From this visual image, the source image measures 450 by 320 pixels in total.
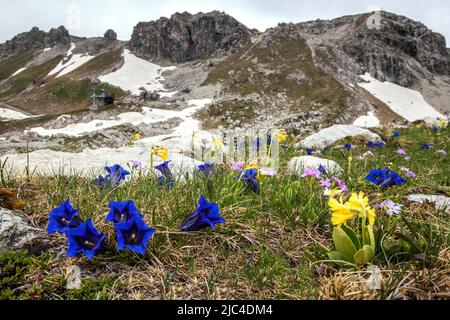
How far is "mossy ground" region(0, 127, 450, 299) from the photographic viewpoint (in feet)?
7.23

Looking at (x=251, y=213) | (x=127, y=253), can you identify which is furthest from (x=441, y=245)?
(x=127, y=253)

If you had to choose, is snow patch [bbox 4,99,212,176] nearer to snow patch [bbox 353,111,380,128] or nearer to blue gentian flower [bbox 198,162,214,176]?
blue gentian flower [bbox 198,162,214,176]

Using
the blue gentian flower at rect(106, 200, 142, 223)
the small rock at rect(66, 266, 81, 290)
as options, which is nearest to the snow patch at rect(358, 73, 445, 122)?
the blue gentian flower at rect(106, 200, 142, 223)

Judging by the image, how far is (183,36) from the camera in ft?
348

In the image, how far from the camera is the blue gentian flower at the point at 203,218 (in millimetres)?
2648

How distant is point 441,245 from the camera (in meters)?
2.61

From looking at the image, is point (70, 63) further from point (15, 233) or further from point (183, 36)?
point (15, 233)

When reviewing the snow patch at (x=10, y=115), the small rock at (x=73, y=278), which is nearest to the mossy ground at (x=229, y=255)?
the small rock at (x=73, y=278)

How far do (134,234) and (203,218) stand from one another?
526 millimetres

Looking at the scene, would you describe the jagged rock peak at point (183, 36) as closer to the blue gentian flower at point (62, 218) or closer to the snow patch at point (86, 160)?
the snow patch at point (86, 160)

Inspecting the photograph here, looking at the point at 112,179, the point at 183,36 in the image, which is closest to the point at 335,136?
the point at 112,179

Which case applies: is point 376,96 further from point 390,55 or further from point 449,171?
point 449,171

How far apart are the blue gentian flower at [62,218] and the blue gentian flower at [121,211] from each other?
29 cm
